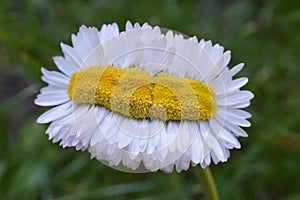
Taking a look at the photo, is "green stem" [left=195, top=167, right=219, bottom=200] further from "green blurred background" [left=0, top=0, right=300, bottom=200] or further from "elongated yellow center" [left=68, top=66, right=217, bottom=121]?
"green blurred background" [left=0, top=0, right=300, bottom=200]

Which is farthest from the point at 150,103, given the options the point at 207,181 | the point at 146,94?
the point at 207,181

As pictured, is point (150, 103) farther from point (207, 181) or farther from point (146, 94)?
point (207, 181)

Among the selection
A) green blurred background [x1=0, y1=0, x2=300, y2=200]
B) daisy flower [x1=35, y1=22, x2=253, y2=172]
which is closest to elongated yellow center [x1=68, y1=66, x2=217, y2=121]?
daisy flower [x1=35, y1=22, x2=253, y2=172]

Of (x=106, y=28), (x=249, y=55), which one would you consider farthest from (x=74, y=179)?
(x=106, y=28)

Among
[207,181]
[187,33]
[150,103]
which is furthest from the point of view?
[187,33]

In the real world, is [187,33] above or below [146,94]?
below

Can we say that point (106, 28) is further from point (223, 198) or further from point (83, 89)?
point (223, 198)

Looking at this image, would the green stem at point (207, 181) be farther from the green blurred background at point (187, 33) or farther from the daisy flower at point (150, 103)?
the green blurred background at point (187, 33)
